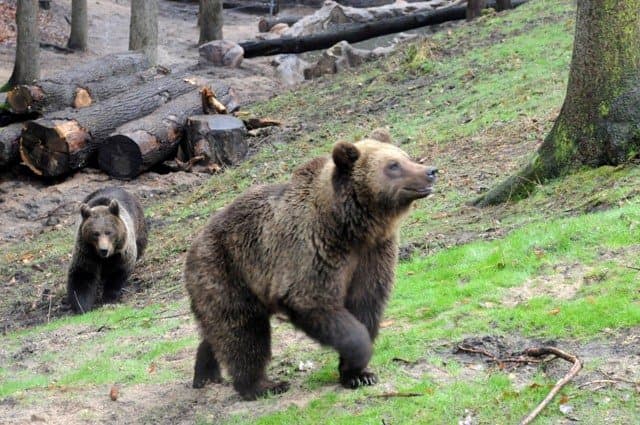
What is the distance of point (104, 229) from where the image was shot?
13.9 metres

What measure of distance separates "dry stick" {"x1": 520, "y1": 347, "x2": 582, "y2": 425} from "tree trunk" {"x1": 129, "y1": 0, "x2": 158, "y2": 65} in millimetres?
20390

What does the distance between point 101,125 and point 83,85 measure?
197cm

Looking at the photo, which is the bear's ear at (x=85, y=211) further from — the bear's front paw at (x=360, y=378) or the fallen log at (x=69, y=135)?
the bear's front paw at (x=360, y=378)

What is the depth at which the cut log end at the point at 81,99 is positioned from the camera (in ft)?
66.8

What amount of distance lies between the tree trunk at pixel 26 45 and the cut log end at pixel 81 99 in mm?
2567

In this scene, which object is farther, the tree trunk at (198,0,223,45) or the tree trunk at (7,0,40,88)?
the tree trunk at (198,0,223,45)

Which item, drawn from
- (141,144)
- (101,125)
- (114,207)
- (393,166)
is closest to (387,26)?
(141,144)

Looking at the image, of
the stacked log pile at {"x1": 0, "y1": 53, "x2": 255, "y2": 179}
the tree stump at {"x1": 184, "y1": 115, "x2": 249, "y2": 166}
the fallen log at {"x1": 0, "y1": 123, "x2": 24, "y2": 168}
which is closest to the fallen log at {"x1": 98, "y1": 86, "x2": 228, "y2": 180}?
the stacked log pile at {"x1": 0, "y1": 53, "x2": 255, "y2": 179}

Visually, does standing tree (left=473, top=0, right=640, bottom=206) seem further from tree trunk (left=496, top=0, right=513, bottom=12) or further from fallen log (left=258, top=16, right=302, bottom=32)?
fallen log (left=258, top=16, right=302, bottom=32)

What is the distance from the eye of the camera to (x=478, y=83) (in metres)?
18.0

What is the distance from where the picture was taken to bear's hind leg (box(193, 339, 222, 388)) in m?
7.98

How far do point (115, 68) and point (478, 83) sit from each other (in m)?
9.26

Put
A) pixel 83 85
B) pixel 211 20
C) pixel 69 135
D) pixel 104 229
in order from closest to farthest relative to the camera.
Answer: pixel 104 229 < pixel 69 135 < pixel 83 85 < pixel 211 20

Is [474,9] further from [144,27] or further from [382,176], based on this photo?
[382,176]
